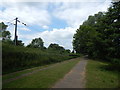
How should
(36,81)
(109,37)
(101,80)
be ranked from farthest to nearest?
(109,37), (101,80), (36,81)

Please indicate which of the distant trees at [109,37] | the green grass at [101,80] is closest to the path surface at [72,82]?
the green grass at [101,80]

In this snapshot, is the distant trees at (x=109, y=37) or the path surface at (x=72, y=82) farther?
the distant trees at (x=109, y=37)

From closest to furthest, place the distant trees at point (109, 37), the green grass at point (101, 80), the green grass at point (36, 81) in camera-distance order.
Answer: the green grass at point (36, 81) → the green grass at point (101, 80) → the distant trees at point (109, 37)

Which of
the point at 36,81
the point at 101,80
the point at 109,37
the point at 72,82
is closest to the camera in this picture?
the point at 72,82

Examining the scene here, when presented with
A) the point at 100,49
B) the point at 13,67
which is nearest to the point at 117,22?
the point at 100,49

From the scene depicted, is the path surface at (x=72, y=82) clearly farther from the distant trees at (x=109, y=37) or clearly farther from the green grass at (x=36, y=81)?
the distant trees at (x=109, y=37)

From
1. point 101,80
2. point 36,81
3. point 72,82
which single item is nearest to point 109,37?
point 101,80

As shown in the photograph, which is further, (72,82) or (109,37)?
(109,37)

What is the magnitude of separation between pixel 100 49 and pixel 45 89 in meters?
9.49

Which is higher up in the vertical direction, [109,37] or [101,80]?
[109,37]

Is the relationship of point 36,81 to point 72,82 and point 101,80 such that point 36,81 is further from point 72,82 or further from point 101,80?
point 101,80

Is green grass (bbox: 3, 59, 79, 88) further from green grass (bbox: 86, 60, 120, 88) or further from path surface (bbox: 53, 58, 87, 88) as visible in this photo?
green grass (bbox: 86, 60, 120, 88)

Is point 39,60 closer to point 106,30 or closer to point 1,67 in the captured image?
point 1,67

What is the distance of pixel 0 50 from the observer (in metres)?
11.4
